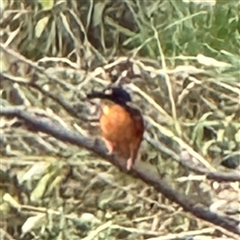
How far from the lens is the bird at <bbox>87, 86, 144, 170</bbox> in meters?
1.00

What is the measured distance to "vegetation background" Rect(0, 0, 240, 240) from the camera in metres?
0.99

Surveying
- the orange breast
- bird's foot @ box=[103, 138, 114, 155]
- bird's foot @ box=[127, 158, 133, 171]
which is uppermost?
the orange breast

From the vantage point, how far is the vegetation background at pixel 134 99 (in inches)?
39.0

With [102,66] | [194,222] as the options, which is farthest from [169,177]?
[102,66]

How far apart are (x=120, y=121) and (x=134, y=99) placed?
0.12ft

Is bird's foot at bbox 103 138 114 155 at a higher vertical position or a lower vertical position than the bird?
lower

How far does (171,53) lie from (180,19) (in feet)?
0.16

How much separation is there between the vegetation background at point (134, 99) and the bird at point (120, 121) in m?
0.01

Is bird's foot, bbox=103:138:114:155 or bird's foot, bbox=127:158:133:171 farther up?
bird's foot, bbox=103:138:114:155

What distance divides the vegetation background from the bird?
0.04ft

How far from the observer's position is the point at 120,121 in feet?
3.28

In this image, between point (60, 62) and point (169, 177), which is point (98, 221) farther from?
point (60, 62)

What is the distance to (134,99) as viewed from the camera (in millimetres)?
1002

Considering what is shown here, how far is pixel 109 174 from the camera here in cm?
101
